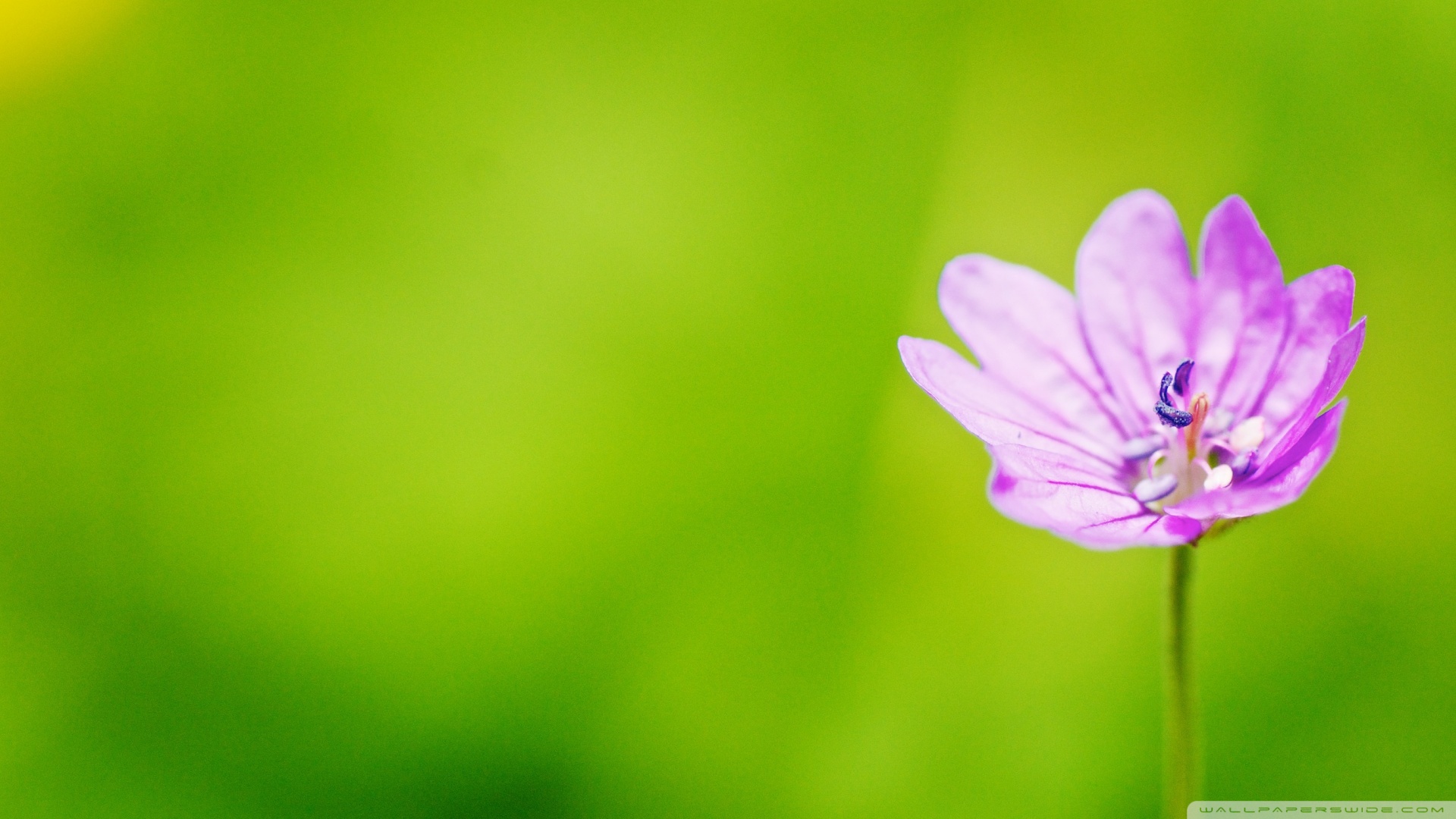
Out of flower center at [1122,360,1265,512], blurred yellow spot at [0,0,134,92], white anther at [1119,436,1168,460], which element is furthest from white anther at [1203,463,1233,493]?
blurred yellow spot at [0,0,134,92]

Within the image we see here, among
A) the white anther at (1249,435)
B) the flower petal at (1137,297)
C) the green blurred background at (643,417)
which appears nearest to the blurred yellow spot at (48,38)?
the green blurred background at (643,417)

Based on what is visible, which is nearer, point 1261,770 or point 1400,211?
point 1261,770

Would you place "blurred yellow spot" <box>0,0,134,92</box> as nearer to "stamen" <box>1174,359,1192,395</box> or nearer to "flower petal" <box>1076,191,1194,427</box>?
"flower petal" <box>1076,191,1194,427</box>

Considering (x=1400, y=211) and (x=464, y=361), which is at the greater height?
(x=1400, y=211)

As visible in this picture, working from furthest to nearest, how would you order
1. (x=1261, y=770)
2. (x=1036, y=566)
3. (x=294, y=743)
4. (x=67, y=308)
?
1. (x=67, y=308)
2. (x=1036, y=566)
3. (x=294, y=743)
4. (x=1261, y=770)

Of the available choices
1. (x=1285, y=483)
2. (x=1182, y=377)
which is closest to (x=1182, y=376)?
(x=1182, y=377)

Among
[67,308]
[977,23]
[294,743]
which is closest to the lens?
[294,743]

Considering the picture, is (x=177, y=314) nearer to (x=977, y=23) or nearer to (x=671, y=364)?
(x=671, y=364)

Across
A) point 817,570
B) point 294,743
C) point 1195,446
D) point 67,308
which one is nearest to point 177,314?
point 67,308
